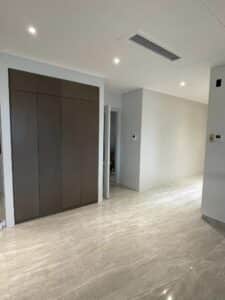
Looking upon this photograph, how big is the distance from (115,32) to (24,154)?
224 centimetres

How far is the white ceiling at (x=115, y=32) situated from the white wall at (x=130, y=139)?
136 cm

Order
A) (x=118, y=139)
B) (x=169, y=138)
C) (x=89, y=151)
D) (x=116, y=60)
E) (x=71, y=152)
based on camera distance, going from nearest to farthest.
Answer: (x=116, y=60) → (x=71, y=152) → (x=89, y=151) → (x=118, y=139) → (x=169, y=138)

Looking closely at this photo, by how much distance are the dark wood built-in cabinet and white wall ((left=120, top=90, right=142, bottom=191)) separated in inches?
51.5

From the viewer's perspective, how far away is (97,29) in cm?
207

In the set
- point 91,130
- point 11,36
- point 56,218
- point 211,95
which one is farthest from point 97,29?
point 56,218

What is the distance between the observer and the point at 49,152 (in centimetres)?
323

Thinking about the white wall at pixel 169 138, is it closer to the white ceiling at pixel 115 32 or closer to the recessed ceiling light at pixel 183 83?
the recessed ceiling light at pixel 183 83

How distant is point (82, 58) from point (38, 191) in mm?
2348

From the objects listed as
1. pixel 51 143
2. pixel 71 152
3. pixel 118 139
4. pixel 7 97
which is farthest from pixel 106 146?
pixel 7 97

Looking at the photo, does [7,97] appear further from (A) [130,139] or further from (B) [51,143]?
(A) [130,139]

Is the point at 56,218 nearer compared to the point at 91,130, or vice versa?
the point at 56,218

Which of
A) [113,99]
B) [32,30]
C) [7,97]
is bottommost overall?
[7,97]

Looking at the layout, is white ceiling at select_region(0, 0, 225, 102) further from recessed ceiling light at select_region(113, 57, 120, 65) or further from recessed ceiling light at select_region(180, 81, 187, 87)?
recessed ceiling light at select_region(180, 81, 187, 87)

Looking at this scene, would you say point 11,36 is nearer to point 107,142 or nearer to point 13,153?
point 13,153
